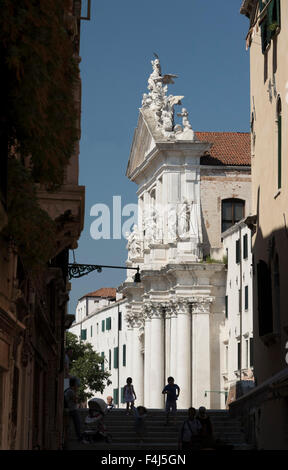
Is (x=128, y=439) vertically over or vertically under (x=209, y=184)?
under

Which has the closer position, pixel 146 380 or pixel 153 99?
pixel 146 380

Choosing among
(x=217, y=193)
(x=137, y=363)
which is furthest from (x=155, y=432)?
(x=137, y=363)

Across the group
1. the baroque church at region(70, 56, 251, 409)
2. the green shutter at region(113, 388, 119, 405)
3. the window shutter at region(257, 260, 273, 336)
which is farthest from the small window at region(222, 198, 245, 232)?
the window shutter at region(257, 260, 273, 336)

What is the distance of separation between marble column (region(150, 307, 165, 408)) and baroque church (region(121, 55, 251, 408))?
5 cm

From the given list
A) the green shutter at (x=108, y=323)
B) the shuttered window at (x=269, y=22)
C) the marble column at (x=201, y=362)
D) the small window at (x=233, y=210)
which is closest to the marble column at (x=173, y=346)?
the marble column at (x=201, y=362)

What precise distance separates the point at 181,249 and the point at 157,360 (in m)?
5.99

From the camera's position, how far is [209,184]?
59.1 m

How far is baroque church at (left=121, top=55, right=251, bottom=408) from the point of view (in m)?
55.3

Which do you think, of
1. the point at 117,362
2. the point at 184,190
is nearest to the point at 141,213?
the point at 184,190

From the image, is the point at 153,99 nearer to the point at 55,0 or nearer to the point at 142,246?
the point at 142,246

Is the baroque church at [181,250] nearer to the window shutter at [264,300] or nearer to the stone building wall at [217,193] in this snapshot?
the stone building wall at [217,193]
